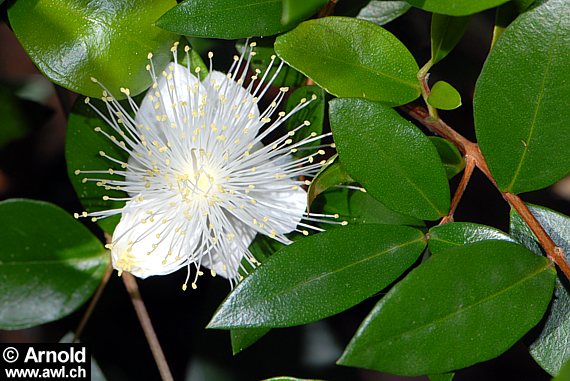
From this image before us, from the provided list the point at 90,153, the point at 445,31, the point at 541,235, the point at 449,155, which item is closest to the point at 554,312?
the point at 541,235

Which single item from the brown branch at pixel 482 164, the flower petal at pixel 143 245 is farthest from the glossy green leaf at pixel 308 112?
the flower petal at pixel 143 245

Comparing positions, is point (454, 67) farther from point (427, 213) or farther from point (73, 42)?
point (73, 42)

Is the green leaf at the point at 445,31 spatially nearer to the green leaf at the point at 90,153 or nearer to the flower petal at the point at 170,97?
the flower petal at the point at 170,97

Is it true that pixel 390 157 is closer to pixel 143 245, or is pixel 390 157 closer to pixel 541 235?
pixel 541 235

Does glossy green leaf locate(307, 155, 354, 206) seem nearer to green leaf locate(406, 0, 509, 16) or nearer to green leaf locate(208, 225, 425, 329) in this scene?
green leaf locate(208, 225, 425, 329)

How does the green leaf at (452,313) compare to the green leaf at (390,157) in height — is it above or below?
below

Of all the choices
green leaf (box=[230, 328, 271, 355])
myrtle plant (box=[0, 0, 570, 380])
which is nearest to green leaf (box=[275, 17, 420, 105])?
myrtle plant (box=[0, 0, 570, 380])

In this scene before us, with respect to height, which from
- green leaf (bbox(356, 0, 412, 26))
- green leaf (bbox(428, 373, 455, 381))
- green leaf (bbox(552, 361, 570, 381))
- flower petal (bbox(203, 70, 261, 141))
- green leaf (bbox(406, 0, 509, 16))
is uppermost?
green leaf (bbox(356, 0, 412, 26))
